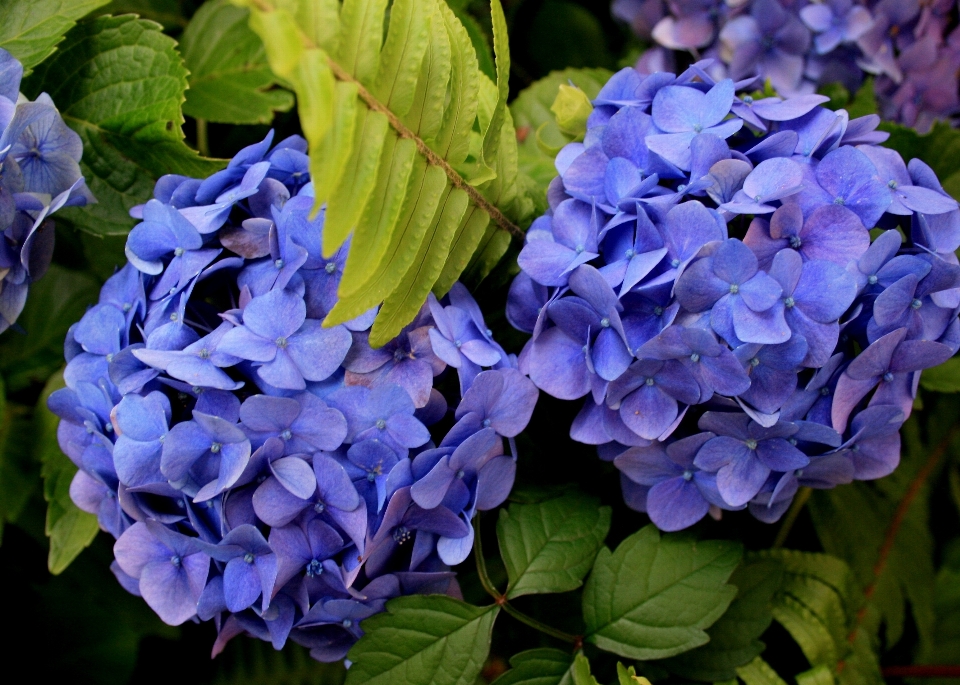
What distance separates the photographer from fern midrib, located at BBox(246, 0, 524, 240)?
551 mm

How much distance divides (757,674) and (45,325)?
3.28 feet

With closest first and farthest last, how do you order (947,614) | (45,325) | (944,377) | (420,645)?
(420,645) → (944,377) → (45,325) → (947,614)

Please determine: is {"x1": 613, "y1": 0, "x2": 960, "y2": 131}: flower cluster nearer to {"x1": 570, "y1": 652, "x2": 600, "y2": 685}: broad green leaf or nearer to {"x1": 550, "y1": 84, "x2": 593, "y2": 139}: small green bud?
{"x1": 550, "y1": 84, "x2": 593, "y2": 139}: small green bud

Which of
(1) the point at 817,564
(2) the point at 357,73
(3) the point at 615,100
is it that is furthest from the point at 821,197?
(1) the point at 817,564

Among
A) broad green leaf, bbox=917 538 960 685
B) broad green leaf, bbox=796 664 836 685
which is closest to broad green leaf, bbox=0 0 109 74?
broad green leaf, bbox=796 664 836 685

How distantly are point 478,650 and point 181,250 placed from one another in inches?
18.1

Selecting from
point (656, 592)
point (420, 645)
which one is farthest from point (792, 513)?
point (420, 645)

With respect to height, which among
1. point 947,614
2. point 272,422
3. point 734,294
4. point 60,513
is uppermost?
point 734,294

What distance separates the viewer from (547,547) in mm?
808

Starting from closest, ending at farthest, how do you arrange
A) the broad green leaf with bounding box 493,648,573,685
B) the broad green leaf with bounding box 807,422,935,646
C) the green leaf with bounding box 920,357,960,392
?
1. the broad green leaf with bounding box 493,648,573,685
2. the green leaf with bounding box 920,357,960,392
3. the broad green leaf with bounding box 807,422,935,646

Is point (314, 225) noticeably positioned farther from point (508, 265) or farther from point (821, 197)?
point (821, 197)

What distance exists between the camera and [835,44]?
1.10 m

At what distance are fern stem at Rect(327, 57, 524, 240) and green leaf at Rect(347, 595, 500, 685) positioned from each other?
37 centimetres

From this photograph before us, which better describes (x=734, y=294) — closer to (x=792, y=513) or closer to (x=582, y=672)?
(x=582, y=672)
